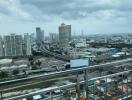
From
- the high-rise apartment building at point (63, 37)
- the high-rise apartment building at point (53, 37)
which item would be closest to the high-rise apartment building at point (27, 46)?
the high-rise apartment building at point (63, 37)

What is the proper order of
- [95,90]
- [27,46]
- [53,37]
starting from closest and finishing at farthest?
[95,90], [27,46], [53,37]

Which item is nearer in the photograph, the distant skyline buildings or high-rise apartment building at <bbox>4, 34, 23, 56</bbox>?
the distant skyline buildings

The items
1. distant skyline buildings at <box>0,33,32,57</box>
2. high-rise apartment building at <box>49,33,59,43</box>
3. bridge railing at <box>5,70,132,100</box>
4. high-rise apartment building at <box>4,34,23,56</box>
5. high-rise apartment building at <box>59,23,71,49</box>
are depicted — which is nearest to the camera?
bridge railing at <box>5,70,132,100</box>

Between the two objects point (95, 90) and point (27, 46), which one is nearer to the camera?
point (95, 90)

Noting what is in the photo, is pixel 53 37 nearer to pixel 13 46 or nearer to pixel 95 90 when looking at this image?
pixel 13 46

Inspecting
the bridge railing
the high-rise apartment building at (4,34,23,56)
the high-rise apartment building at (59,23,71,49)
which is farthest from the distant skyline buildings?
the bridge railing

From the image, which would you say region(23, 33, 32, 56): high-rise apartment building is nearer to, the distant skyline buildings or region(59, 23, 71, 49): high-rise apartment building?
the distant skyline buildings

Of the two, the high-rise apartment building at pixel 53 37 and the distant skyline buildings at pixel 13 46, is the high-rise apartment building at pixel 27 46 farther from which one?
the high-rise apartment building at pixel 53 37

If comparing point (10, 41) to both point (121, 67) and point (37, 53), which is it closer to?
point (37, 53)

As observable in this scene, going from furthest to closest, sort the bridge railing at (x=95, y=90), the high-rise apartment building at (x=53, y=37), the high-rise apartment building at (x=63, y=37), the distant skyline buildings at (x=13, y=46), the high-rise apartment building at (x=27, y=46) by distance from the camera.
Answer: the high-rise apartment building at (x=53, y=37), the high-rise apartment building at (x=63, y=37), the distant skyline buildings at (x=13, y=46), the high-rise apartment building at (x=27, y=46), the bridge railing at (x=95, y=90)

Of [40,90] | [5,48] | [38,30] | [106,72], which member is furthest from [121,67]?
[38,30]

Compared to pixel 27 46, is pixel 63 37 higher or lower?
higher

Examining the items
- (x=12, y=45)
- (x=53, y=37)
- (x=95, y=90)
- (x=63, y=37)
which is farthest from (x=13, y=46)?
(x=95, y=90)
